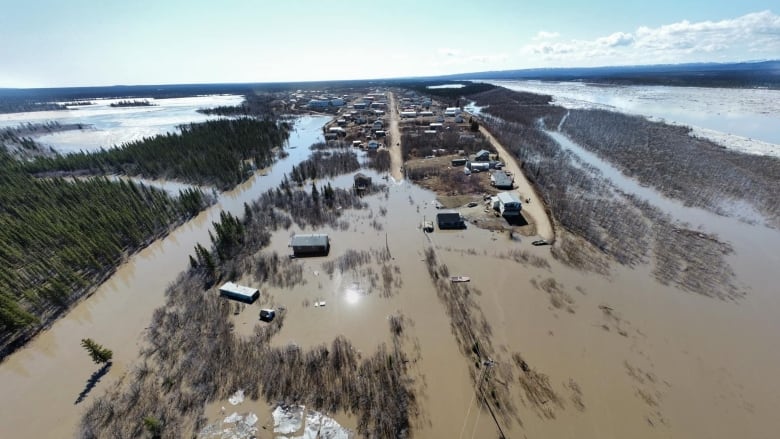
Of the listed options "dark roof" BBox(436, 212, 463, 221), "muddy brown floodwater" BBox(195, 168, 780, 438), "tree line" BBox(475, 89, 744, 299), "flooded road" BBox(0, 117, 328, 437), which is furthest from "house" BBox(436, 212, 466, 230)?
"flooded road" BBox(0, 117, 328, 437)

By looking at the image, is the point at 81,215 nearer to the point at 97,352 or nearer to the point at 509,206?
the point at 97,352

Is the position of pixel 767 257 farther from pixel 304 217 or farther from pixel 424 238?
pixel 304 217

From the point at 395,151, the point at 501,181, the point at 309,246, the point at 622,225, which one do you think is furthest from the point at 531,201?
the point at 395,151

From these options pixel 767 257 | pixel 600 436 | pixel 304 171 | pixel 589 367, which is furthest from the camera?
pixel 304 171

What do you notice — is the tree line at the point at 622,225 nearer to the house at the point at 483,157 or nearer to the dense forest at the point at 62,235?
the house at the point at 483,157

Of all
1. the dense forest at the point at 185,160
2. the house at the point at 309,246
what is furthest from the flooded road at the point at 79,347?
the dense forest at the point at 185,160

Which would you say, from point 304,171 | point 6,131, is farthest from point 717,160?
point 6,131
